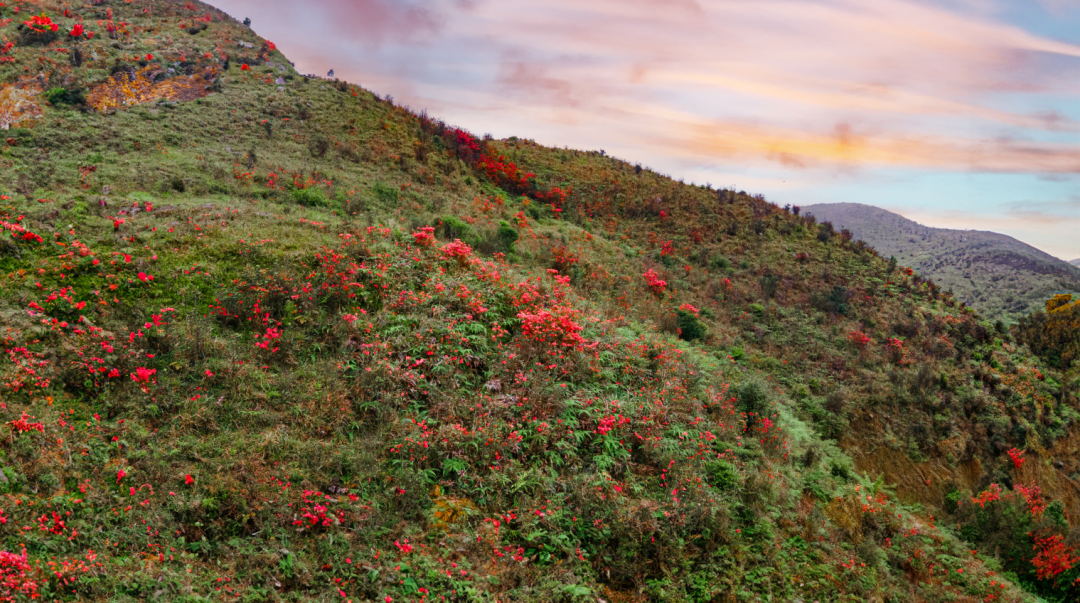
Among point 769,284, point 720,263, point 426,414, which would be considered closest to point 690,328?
point 769,284

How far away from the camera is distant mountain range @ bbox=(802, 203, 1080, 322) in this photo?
37.7 m

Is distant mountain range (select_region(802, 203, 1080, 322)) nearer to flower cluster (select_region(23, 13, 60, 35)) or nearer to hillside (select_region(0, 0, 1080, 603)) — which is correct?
hillside (select_region(0, 0, 1080, 603))

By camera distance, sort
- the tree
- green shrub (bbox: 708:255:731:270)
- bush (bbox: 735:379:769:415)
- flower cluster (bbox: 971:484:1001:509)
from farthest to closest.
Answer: green shrub (bbox: 708:255:731:270)
the tree
flower cluster (bbox: 971:484:1001:509)
bush (bbox: 735:379:769:415)

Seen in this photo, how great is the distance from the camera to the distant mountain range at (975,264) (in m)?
37.7

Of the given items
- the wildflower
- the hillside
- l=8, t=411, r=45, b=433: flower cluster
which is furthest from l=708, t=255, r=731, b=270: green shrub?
l=8, t=411, r=45, b=433: flower cluster

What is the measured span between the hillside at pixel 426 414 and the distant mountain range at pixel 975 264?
71.8ft

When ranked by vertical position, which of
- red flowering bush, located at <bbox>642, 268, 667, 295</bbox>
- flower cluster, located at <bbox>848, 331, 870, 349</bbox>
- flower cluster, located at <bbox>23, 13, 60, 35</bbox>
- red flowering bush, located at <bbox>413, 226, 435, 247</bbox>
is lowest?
flower cluster, located at <bbox>848, 331, 870, 349</bbox>

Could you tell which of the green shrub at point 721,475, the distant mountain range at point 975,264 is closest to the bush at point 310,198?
the green shrub at point 721,475

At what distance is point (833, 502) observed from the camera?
10.5 meters

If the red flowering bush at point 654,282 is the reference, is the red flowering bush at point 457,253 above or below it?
below

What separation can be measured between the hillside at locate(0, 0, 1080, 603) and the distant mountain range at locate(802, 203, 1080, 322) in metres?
21.9

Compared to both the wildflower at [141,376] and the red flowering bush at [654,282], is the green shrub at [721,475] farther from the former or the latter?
the red flowering bush at [654,282]

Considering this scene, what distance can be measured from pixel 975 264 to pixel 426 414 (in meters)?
68.1

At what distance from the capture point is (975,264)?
179ft
